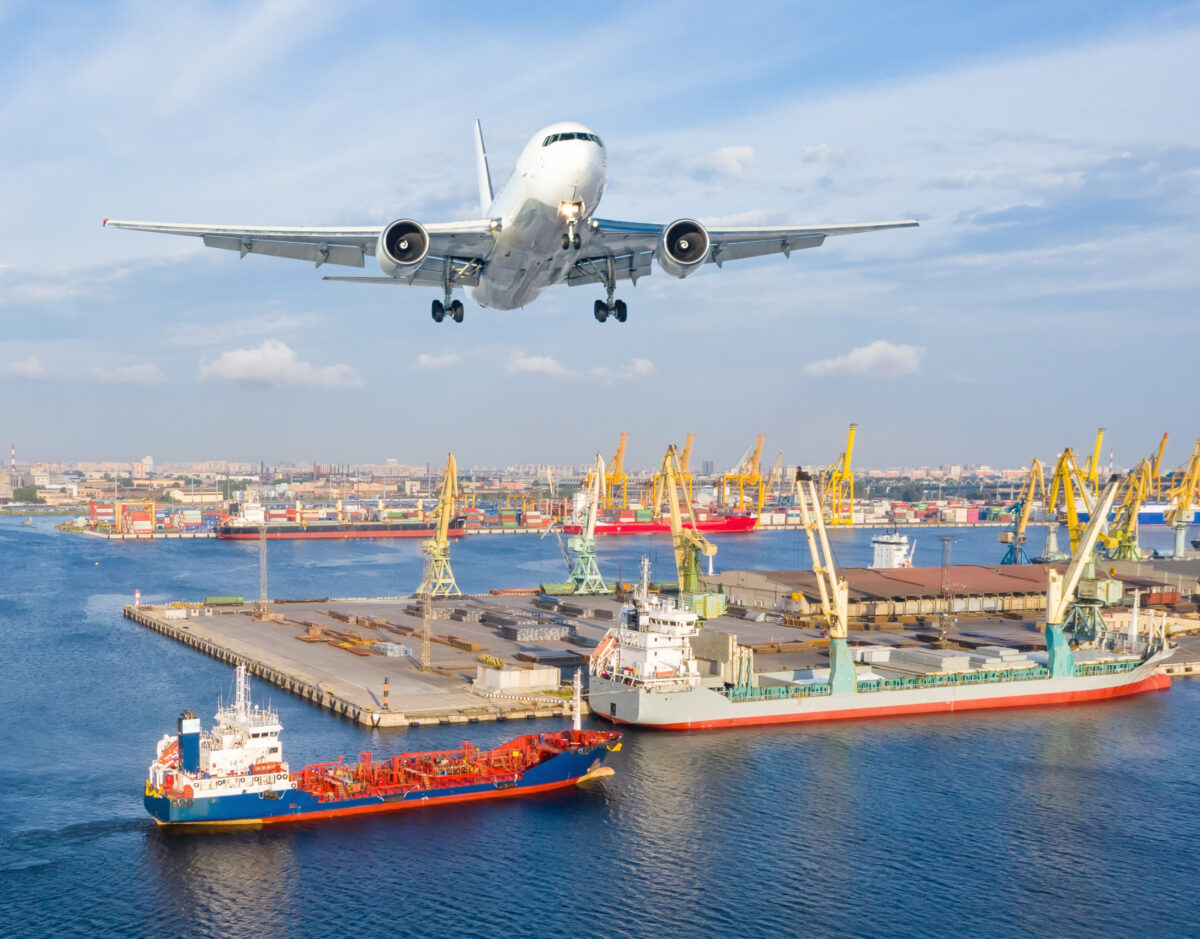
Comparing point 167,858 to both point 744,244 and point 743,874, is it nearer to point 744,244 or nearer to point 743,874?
point 743,874

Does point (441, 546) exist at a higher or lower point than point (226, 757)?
higher

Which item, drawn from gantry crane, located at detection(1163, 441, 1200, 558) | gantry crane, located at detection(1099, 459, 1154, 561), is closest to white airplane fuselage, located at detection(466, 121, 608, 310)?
gantry crane, located at detection(1099, 459, 1154, 561)

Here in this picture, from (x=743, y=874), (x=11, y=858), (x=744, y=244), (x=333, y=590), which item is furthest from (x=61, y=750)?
(x=333, y=590)

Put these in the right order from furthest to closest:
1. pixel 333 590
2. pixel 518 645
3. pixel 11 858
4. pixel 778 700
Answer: pixel 333 590, pixel 518 645, pixel 778 700, pixel 11 858

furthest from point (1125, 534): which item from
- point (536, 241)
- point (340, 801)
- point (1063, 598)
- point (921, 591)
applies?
point (536, 241)

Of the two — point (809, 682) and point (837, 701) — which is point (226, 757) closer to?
point (809, 682)

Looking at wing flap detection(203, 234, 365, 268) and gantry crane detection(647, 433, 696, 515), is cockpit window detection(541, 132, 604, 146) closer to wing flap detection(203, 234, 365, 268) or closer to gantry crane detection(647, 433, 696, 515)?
wing flap detection(203, 234, 365, 268)
